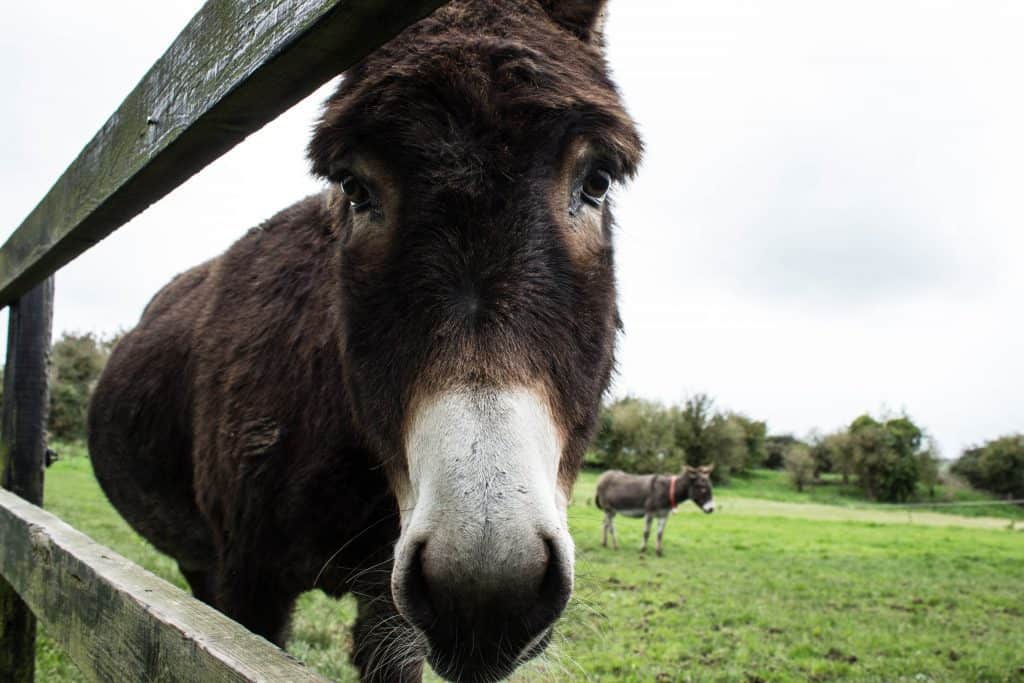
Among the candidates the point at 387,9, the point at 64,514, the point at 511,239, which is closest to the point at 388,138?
the point at 511,239

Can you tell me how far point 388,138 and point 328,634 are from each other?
481cm

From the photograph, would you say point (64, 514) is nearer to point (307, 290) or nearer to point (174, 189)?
point (307, 290)

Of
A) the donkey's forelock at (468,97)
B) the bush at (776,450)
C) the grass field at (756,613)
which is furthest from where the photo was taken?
the bush at (776,450)

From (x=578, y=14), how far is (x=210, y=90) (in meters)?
1.58

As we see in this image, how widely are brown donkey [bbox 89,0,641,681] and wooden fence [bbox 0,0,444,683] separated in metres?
0.41

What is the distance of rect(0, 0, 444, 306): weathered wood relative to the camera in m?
0.94

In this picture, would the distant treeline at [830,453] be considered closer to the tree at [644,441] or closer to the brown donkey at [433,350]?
the tree at [644,441]

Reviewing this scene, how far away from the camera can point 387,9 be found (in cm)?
88

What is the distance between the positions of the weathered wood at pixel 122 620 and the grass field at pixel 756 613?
0.82 m

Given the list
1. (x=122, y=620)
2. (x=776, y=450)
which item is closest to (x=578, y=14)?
(x=122, y=620)

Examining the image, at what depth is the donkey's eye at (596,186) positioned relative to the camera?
2098 mm

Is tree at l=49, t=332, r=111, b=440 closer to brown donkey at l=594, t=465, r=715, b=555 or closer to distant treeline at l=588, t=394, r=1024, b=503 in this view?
brown donkey at l=594, t=465, r=715, b=555

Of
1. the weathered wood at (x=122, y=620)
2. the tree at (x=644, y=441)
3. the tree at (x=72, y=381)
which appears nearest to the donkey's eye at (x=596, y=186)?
the weathered wood at (x=122, y=620)

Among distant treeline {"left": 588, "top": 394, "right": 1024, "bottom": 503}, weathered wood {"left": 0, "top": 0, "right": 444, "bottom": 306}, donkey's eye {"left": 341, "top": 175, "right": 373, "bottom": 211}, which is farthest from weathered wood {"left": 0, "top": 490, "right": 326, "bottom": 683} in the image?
distant treeline {"left": 588, "top": 394, "right": 1024, "bottom": 503}
